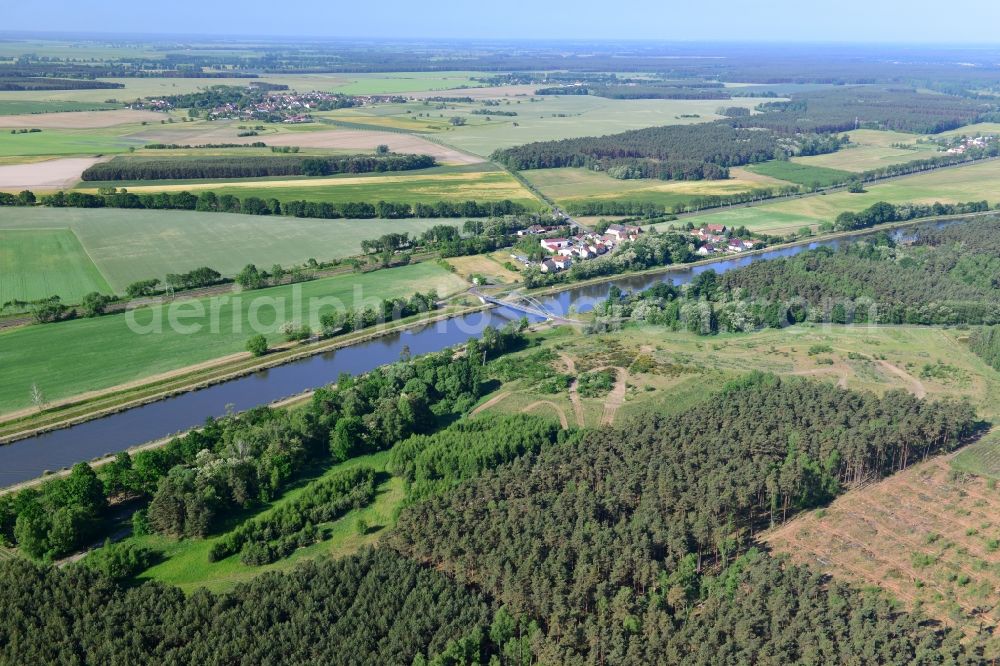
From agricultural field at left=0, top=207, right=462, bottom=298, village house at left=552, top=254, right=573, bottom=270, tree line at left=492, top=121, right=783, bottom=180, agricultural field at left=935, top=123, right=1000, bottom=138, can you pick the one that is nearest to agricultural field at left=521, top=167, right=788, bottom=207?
tree line at left=492, top=121, right=783, bottom=180

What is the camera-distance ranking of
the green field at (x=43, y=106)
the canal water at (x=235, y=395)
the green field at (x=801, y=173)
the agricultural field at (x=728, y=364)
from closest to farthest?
1. the canal water at (x=235, y=395)
2. the agricultural field at (x=728, y=364)
3. the green field at (x=801, y=173)
4. the green field at (x=43, y=106)

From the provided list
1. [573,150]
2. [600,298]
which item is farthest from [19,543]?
[573,150]

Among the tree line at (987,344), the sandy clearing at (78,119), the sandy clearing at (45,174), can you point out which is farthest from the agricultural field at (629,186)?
the sandy clearing at (78,119)

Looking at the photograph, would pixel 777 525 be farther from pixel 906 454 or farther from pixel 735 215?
pixel 735 215

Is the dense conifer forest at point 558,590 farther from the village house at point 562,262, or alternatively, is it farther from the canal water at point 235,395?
the village house at point 562,262

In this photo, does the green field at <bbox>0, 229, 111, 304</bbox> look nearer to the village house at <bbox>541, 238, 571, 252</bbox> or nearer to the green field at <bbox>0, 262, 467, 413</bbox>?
the green field at <bbox>0, 262, 467, 413</bbox>

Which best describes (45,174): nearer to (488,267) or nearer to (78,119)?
(78,119)

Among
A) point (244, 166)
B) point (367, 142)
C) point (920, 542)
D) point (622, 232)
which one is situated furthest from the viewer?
point (367, 142)

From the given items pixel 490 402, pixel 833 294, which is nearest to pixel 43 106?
pixel 490 402
